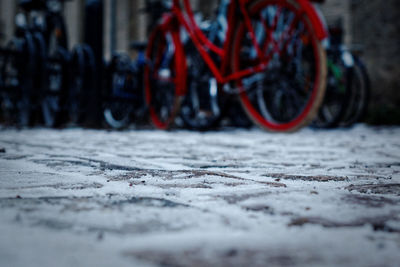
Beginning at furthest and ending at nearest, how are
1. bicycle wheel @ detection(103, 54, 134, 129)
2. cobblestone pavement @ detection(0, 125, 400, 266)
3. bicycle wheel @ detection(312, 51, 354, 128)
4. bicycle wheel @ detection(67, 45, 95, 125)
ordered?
bicycle wheel @ detection(103, 54, 134, 129) → bicycle wheel @ detection(67, 45, 95, 125) → bicycle wheel @ detection(312, 51, 354, 128) → cobblestone pavement @ detection(0, 125, 400, 266)

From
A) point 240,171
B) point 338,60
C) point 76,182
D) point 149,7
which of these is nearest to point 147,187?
point 76,182

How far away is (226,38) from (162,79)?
4.12 feet

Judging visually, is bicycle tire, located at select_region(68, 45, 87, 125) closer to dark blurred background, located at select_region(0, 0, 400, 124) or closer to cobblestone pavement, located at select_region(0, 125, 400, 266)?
dark blurred background, located at select_region(0, 0, 400, 124)

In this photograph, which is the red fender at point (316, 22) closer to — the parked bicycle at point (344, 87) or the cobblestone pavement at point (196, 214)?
the cobblestone pavement at point (196, 214)

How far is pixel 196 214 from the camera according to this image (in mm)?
1128

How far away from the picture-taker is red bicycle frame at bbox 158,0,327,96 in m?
3.62

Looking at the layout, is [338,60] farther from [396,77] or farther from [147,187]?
[147,187]

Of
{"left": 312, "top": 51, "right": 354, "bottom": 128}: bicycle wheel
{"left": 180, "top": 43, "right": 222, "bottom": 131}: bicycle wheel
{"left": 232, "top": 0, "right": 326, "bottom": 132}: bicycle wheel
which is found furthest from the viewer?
{"left": 312, "top": 51, "right": 354, "bottom": 128}: bicycle wheel

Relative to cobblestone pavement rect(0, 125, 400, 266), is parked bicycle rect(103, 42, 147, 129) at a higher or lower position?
higher

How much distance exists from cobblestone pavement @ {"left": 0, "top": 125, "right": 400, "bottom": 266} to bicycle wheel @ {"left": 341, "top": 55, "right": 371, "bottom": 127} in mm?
3924

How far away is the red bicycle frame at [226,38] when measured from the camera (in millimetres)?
3617

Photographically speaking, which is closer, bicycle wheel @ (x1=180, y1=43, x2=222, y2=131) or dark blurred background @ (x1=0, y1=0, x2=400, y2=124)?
bicycle wheel @ (x1=180, y1=43, x2=222, y2=131)

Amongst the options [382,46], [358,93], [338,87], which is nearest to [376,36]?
[382,46]

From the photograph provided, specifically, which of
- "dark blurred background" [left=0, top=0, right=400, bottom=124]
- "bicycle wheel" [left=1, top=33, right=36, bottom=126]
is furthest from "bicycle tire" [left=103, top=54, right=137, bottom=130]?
"dark blurred background" [left=0, top=0, right=400, bottom=124]
